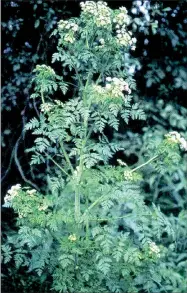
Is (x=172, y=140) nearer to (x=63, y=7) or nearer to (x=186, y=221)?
(x=186, y=221)

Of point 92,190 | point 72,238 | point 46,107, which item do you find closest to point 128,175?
point 92,190

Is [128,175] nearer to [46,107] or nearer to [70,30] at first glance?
[46,107]

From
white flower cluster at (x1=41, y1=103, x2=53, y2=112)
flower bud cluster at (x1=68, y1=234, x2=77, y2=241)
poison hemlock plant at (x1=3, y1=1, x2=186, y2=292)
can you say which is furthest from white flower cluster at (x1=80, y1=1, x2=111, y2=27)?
flower bud cluster at (x1=68, y1=234, x2=77, y2=241)

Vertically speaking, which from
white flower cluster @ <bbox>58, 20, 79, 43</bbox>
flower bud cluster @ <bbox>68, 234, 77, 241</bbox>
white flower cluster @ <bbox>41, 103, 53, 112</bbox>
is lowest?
flower bud cluster @ <bbox>68, 234, 77, 241</bbox>

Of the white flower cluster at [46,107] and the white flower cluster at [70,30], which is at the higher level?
the white flower cluster at [70,30]

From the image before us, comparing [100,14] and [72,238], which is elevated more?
[100,14]

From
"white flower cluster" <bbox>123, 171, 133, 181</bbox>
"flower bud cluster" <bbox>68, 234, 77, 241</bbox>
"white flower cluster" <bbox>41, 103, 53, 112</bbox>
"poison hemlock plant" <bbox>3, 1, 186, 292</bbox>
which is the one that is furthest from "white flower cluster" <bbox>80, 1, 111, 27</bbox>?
"flower bud cluster" <bbox>68, 234, 77, 241</bbox>

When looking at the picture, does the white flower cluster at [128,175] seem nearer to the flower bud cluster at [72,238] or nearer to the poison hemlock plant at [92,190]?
the poison hemlock plant at [92,190]

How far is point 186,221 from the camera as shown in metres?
3.84

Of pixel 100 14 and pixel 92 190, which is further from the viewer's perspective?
pixel 92 190

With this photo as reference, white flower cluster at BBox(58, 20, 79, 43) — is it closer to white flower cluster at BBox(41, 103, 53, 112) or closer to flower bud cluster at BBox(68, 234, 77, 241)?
white flower cluster at BBox(41, 103, 53, 112)

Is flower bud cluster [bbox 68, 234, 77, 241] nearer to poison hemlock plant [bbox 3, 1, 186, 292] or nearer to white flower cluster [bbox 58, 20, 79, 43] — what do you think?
poison hemlock plant [bbox 3, 1, 186, 292]

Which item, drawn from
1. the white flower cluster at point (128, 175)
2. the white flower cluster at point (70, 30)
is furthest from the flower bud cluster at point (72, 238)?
the white flower cluster at point (70, 30)

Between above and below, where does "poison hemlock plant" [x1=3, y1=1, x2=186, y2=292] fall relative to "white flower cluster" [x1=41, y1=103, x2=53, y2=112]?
below
